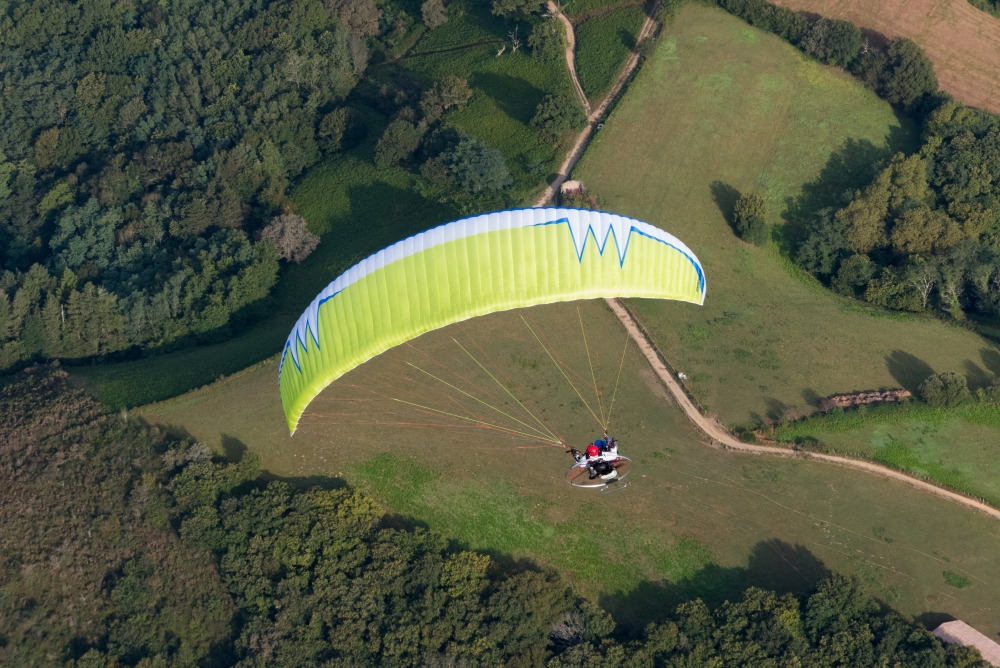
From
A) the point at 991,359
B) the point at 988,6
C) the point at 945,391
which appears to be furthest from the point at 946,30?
the point at 945,391

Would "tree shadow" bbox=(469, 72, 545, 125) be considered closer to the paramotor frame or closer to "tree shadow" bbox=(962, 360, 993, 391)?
the paramotor frame

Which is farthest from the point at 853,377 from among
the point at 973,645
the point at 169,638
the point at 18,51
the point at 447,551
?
the point at 18,51

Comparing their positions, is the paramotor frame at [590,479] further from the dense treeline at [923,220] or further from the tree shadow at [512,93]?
the tree shadow at [512,93]

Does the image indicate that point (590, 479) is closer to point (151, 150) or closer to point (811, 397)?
point (811, 397)

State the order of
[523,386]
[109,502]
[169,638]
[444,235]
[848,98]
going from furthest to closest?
[848,98]
[523,386]
[109,502]
[169,638]
[444,235]

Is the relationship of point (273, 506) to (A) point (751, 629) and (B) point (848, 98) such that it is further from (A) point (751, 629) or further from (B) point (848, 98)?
(B) point (848, 98)

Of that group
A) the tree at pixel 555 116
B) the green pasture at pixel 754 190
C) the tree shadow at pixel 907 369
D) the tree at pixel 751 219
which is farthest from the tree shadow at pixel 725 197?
the tree shadow at pixel 907 369
